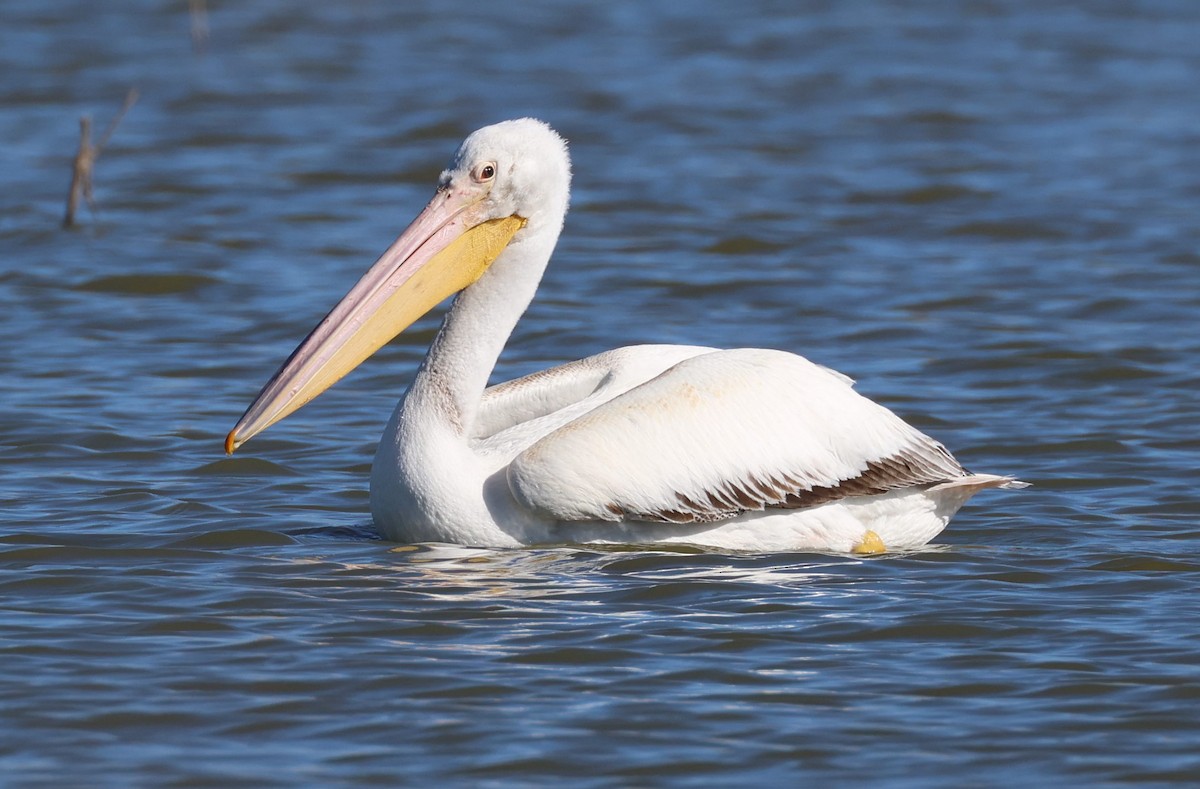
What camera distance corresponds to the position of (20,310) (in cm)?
870

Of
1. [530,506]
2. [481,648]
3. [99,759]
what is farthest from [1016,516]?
[99,759]

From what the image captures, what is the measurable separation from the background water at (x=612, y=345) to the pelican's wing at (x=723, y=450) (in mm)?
177

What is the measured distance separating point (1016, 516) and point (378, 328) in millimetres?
1960

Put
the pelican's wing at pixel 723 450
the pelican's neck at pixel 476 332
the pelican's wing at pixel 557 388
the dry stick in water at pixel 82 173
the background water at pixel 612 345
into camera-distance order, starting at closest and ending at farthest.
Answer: the background water at pixel 612 345
the pelican's wing at pixel 723 450
the pelican's neck at pixel 476 332
the pelican's wing at pixel 557 388
the dry stick in water at pixel 82 173

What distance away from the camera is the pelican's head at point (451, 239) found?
5453mm

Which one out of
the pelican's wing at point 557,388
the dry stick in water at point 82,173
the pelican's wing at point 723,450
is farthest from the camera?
→ the dry stick in water at point 82,173

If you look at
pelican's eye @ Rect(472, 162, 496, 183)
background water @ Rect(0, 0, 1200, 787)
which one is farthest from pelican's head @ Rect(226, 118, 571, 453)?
background water @ Rect(0, 0, 1200, 787)

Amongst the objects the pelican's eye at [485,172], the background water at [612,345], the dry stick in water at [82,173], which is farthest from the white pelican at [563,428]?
the dry stick in water at [82,173]

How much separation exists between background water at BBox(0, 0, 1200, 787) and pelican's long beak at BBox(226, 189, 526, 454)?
0.51m

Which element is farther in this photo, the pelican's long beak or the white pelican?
the pelican's long beak

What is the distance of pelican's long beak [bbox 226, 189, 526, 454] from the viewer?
17.7 feet

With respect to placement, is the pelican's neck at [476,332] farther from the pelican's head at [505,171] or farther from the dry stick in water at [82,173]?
the dry stick in water at [82,173]

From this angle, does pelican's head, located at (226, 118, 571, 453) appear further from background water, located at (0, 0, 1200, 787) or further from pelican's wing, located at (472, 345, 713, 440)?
background water, located at (0, 0, 1200, 787)

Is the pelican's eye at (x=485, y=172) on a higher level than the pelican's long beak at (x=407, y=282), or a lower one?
higher
